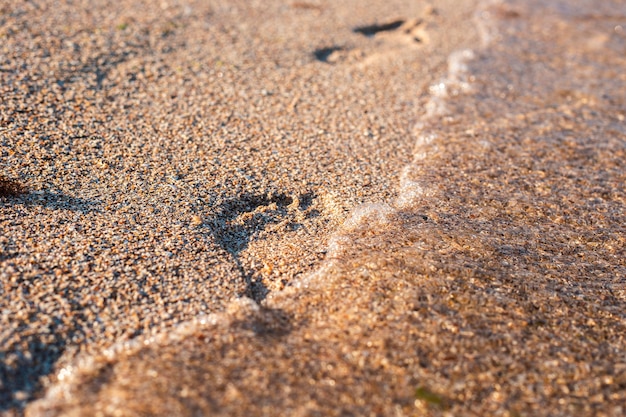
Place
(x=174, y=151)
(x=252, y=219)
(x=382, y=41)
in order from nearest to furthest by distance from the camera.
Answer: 1. (x=252, y=219)
2. (x=174, y=151)
3. (x=382, y=41)

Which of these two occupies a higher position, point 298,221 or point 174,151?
point 174,151

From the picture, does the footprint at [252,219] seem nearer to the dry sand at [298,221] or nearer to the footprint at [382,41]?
the dry sand at [298,221]

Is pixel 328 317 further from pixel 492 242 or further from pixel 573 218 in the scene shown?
pixel 573 218

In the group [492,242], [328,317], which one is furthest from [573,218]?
[328,317]

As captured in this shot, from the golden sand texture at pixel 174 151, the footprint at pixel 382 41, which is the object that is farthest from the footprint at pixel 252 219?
the footprint at pixel 382 41

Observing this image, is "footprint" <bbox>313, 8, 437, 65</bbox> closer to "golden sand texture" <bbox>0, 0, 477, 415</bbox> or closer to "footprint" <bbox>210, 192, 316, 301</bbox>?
"golden sand texture" <bbox>0, 0, 477, 415</bbox>

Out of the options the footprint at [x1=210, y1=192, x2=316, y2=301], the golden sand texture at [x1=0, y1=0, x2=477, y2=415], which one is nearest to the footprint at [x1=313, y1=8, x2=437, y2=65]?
the golden sand texture at [x1=0, y1=0, x2=477, y2=415]

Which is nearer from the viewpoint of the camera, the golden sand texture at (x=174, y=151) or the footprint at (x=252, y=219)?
the golden sand texture at (x=174, y=151)

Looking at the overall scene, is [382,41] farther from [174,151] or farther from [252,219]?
[252,219]

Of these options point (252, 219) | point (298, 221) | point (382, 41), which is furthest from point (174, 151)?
point (382, 41)
